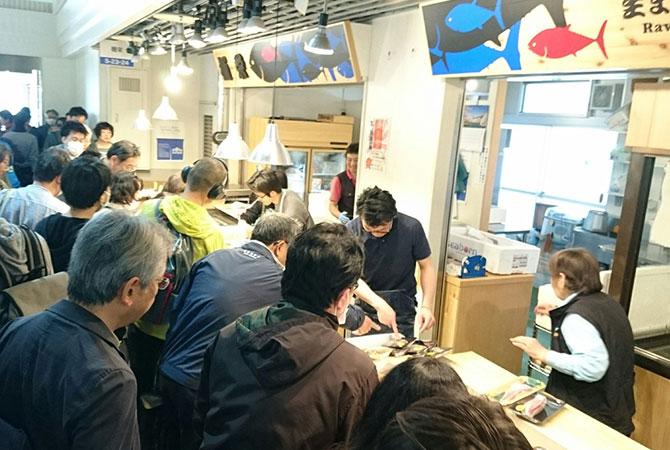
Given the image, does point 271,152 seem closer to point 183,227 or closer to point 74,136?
point 183,227

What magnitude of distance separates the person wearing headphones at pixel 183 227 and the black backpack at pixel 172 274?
17 millimetres

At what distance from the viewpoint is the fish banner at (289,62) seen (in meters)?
4.26

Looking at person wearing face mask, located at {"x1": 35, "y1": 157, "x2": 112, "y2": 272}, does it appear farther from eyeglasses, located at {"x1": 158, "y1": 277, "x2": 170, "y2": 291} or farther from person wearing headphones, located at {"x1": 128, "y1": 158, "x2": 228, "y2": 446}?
eyeglasses, located at {"x1": 158, "y1": 277, "x2": 170, "y2": 291}

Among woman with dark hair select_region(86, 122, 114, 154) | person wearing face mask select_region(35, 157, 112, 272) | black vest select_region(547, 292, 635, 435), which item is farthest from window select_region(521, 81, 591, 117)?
person wearing face mask select_region(35, 157, 112, 272)

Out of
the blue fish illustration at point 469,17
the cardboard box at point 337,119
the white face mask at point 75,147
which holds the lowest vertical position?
the white face mask at point 75,147

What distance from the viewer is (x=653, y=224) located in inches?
114

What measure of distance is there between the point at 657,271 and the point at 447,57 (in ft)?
5.68

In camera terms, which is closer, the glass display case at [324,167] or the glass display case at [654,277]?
the glass display case at [654,277]

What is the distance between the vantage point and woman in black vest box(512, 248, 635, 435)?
2.38m

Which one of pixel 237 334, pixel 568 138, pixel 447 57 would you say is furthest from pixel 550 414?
pixel 568 138

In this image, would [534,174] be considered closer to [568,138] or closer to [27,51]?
[568,138]

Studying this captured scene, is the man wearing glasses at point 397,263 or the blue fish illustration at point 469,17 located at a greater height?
the blue fish illustration at point 469,17

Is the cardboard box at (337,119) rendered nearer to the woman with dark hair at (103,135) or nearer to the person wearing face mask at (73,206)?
the woman with dark hair at (103,135)

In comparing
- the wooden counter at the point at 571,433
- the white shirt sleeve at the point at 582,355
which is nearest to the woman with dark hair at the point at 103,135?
the wooden counter at the point at 571,433
